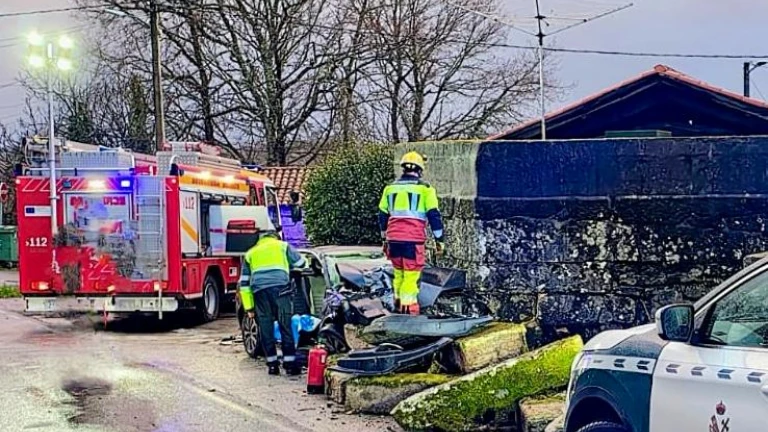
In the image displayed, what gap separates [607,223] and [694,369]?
520cm

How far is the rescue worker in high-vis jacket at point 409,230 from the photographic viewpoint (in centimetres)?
1040

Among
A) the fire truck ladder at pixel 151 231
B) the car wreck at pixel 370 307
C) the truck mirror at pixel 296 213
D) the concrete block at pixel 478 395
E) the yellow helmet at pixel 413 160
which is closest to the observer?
the concrete block at pixel 478 395

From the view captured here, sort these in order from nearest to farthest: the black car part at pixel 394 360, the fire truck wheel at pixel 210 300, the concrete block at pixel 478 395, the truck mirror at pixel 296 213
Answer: the concrete block at pixel 478 395
the black car part at pixel 394 360
the fire truck wheel at pixel 210 300
the truck mirror at pixel 296 213

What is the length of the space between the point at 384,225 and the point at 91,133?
2944 centimetres

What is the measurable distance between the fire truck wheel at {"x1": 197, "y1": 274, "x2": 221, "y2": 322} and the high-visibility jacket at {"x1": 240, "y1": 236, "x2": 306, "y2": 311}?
5131 millimetres

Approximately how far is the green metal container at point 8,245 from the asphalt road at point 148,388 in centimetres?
2017

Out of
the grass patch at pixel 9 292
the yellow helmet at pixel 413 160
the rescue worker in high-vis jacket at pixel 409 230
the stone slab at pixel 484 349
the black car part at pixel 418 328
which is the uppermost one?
the yellow helmet at pixel 413 160

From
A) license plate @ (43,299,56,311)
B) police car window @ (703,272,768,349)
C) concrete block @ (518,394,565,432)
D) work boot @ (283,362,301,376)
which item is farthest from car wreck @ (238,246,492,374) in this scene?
police car window @ (703,272,768,349)

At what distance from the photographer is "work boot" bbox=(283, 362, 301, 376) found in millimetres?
11302

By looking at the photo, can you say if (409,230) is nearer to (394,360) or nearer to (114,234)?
(394,360)

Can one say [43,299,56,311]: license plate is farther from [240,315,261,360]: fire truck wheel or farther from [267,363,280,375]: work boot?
[267,363,280,375]: work boot

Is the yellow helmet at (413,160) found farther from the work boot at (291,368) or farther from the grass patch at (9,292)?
the grass patch at (9,292)

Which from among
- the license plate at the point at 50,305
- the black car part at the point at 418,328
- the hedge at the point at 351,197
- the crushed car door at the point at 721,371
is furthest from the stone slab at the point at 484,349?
the hedge at the point at 351,197

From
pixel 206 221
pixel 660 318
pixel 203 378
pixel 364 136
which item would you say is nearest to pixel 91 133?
pixel 364 136
